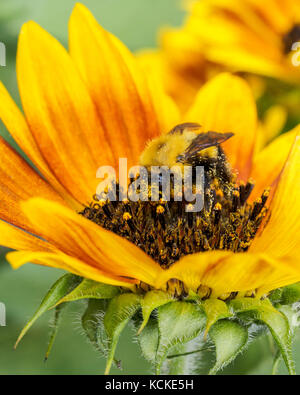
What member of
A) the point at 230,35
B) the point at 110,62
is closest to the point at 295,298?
the point at 110,62

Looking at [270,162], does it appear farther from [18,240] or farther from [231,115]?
[18,240]

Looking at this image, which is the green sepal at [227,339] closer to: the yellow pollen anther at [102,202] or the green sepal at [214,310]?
the green sepal at [214,310]

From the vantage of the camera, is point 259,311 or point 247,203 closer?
point 259,311

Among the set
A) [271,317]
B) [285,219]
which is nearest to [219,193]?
[285,219]

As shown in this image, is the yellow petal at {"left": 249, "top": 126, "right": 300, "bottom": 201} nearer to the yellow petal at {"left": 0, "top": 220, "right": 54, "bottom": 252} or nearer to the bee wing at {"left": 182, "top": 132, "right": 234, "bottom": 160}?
the bee wing at {"left": 182, "top": 132, "right": 234, "bottom": 160}

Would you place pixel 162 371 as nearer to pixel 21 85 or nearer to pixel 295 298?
pixel 295 298

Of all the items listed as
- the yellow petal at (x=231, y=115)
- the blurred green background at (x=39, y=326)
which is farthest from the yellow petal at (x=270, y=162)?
the blurred green background at (x=39, y=326)
